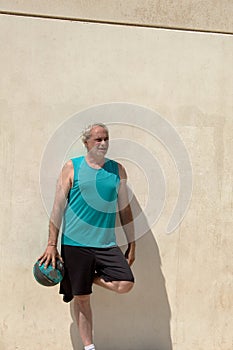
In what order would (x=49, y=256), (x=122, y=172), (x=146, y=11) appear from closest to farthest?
(x=49, y=256) < (x=122, y=172) < (x=146, y=11)

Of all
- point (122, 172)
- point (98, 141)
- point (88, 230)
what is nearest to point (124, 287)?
point (88, 230)

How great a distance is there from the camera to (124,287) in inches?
191

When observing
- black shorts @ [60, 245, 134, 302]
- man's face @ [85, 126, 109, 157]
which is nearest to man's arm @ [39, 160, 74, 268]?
black shorts @ [60, 245, 134, 302]

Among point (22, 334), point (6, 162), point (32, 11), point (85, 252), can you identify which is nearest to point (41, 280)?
point (85, 252)

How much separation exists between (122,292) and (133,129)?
4.54ft

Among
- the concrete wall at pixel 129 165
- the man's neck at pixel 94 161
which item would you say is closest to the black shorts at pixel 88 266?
the concrete wall at pixel 129 165

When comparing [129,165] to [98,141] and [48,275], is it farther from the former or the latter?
[48,275]

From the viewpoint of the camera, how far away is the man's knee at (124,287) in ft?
15.9

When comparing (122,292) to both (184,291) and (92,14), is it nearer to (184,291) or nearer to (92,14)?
(184,291)

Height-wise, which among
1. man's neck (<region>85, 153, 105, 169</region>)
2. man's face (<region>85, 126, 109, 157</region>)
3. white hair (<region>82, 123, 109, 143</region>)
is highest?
white hair (<region>82, 123, 109, 143</region>)

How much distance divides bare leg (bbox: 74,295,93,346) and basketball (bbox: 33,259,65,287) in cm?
→ 32

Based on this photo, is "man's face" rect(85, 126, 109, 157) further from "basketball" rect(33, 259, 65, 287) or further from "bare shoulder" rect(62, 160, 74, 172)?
"basketball" rect(33, 259, 65, 287)

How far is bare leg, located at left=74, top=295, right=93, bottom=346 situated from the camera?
16.2 feet

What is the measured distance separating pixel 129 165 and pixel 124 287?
1.06m
